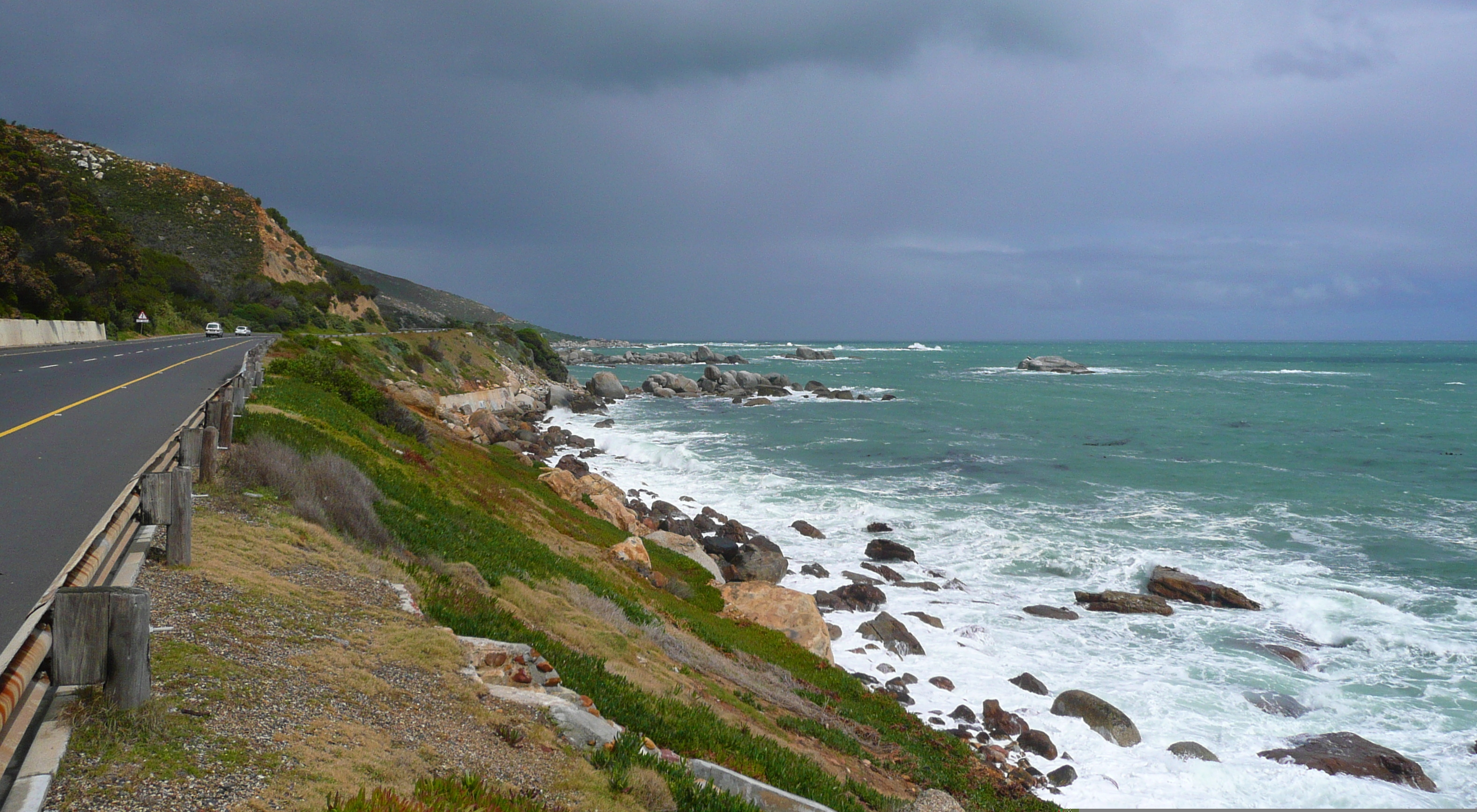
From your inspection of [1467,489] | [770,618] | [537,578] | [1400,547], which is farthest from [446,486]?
[1467,489]

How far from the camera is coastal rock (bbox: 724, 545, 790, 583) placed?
77.0 ft

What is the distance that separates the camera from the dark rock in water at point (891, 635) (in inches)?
735

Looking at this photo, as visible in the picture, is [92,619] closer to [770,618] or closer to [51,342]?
[770,618]

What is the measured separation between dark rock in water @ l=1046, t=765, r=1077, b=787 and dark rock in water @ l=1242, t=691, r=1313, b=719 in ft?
18.0

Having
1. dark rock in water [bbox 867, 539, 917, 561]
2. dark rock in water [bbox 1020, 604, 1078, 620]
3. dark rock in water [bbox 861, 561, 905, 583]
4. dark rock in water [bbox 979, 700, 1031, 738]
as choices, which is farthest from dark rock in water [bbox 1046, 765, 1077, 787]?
dark rock in water [bbox 867, 539, 917, 561]

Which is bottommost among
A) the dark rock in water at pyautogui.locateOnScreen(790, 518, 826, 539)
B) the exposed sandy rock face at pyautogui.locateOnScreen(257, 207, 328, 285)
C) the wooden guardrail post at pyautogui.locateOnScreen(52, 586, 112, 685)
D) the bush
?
the dark rock in water at pyautogui.locateOnScreen(790, 518, 826, 539)

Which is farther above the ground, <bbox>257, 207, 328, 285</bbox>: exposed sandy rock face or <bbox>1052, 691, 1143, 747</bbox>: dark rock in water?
<bbox>257, 207, 328, 285</bbox>: exposed sandy rock face

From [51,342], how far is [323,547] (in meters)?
41.8

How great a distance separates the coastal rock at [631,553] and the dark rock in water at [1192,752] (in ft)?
40.7

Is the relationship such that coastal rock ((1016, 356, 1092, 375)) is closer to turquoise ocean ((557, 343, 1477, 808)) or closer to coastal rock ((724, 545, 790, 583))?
turquoise ocean ((557, 343, 1477, 808))

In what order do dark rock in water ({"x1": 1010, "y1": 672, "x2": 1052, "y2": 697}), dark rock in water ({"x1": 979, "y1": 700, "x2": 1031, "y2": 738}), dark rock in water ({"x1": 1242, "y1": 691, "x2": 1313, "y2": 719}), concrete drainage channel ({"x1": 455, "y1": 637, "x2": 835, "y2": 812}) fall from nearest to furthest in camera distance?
concrete drainage channel ({"x1": 455, "y1": 637, "x2": 835, "y2": 812}), dark rock in water ({"x1": 979, "y1": 700, "x2": 1031, "y2": 738}), dark rock in water ({"x1": 1242, "y1": 691, "x2": 1313, "y2": 719}), dark rock in water ({"x1": 1010, "y1": 672, "x2": 1052, "y2": 697})

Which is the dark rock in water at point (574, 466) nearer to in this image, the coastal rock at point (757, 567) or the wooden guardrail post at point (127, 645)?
the coastal rock at point (757, 567)

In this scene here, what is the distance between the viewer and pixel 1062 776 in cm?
1343

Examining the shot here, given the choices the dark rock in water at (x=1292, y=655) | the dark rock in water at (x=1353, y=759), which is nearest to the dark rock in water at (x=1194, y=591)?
the dark rock in water at (x=1292, y=655)
